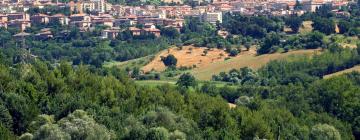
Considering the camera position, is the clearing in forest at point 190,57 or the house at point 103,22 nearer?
the clearing in forest at point 190,57

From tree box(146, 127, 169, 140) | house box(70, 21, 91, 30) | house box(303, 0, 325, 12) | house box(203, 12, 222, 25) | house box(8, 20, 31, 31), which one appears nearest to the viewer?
tree box(146, 127, 169, 140)

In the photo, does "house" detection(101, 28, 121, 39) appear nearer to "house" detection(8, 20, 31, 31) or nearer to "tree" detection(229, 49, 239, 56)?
"house" detection(8, 20, 31, 31)

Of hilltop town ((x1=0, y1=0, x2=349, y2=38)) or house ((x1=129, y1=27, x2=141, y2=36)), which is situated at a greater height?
hilltop town ((x1=0, y1=0, x2=349, y2=38))

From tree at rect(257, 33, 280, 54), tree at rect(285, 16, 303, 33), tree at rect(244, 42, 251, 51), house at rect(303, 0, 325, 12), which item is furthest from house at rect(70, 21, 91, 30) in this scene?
tree at rect(257, 33, 280, 54)

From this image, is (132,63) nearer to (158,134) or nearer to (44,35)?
(44,35)

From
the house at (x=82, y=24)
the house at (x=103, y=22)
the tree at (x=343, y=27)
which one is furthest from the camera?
the house at (x=103, y=22)

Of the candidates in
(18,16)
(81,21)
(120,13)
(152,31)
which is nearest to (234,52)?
(152,31)

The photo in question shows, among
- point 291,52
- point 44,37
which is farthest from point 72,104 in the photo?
point 44,37

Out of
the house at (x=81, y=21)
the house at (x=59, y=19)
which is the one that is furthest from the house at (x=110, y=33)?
the house at (x=59, y=19)

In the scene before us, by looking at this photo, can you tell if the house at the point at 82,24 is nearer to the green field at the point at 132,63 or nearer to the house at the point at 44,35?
the house at the point at 44,35
